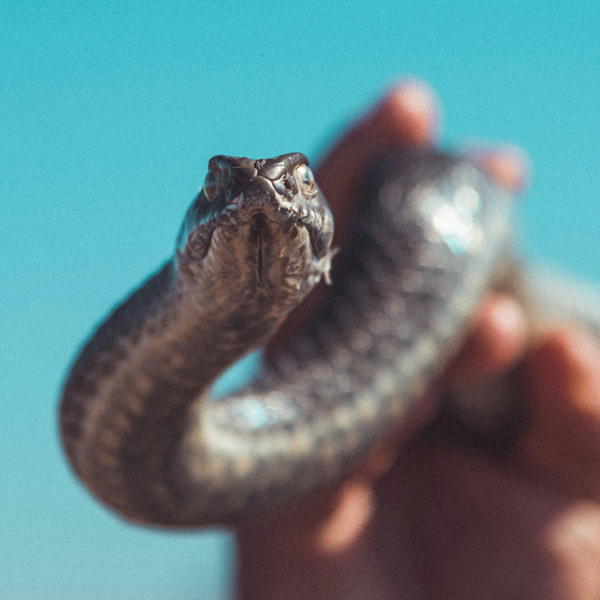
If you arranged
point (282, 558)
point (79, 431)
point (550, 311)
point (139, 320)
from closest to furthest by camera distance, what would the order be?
1. point (139, 320)
2. point (79, 431)
3. point (282, 558)
4. point (550, 311)

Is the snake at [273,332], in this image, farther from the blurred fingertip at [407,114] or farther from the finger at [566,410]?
the finger at [566,410]

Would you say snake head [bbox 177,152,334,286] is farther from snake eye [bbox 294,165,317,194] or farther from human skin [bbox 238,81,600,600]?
human skin [bbox 238,81,600,600]

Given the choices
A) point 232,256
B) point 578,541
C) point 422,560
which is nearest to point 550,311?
point 578,541

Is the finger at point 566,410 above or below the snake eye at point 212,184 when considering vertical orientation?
below

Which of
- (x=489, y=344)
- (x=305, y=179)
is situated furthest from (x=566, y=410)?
(x=305, y=179)

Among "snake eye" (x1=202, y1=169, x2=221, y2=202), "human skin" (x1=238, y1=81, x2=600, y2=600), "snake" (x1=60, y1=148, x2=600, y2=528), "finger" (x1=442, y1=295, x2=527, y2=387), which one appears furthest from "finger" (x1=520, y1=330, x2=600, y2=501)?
"snake eye" (x1=202, y1=169, x2=221, y2=202)

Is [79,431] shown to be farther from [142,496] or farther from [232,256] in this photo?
[232,256]

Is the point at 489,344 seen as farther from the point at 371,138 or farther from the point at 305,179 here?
the point at 305,179

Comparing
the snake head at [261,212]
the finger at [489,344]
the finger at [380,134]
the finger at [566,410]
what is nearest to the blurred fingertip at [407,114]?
the finger at [380,134]
